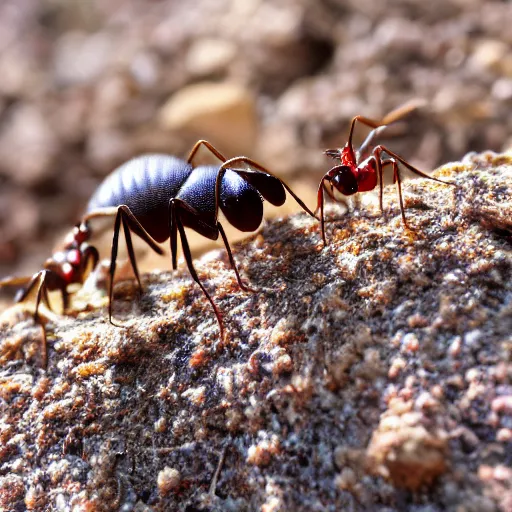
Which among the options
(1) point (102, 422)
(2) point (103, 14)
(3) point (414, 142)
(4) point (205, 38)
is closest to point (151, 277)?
(1) point (102, 422)

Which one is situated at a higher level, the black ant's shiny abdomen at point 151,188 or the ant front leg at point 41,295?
the black ant's shiny abdomen at point 151,188

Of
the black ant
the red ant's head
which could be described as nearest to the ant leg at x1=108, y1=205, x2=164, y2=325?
the black ant

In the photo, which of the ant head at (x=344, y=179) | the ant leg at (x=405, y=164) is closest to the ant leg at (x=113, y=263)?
the ant head at (x=344, y=179)

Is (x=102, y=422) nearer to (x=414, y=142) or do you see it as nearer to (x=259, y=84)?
(x=414, y=142)

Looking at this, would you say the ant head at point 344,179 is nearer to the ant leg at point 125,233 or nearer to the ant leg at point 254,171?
the ant leg at point 254,171

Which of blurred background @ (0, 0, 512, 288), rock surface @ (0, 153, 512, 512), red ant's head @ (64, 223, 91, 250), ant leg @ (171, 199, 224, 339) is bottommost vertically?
rock surface @ (0, 153, 512, 512)

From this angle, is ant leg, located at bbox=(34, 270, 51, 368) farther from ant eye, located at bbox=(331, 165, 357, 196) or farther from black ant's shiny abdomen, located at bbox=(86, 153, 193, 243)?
ant eye, located at bbox=(331, 165, 357, 196)
